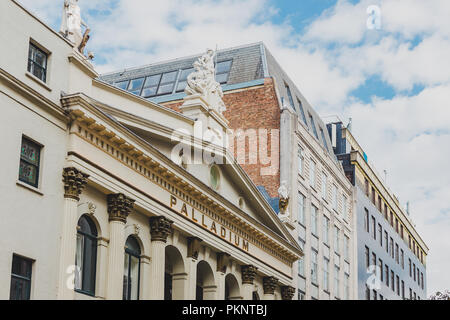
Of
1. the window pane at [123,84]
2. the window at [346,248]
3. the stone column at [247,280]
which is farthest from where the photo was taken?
the window pane at [123,84]

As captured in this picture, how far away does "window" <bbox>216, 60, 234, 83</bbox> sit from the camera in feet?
189

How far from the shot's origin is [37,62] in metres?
27.5

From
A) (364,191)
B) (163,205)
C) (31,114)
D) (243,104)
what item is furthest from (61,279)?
(364,191)

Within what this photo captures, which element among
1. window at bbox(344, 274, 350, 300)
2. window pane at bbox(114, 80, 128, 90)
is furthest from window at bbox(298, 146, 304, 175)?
window pane at bbox(114, 80, 128, 90)

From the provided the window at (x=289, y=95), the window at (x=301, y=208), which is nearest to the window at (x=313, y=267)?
the window at (x=301, y=208)

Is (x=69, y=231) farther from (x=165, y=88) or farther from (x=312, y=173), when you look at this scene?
(x=165, y=88)

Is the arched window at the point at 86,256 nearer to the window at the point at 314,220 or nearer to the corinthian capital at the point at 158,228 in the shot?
the corinthian capital at the point at 158,228

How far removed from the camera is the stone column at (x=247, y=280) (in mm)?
42312

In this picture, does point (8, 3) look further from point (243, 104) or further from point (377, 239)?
point (377, 239)

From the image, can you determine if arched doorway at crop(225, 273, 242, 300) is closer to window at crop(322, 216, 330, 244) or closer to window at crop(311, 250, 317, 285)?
window at crop(311, 250, 317, 285)

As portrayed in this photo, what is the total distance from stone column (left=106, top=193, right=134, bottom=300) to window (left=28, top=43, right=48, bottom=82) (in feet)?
18.0

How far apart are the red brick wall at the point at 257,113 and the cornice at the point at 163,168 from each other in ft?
23.4

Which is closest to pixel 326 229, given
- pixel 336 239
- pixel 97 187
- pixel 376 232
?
pixel 336 239

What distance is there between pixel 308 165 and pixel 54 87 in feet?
97.0
